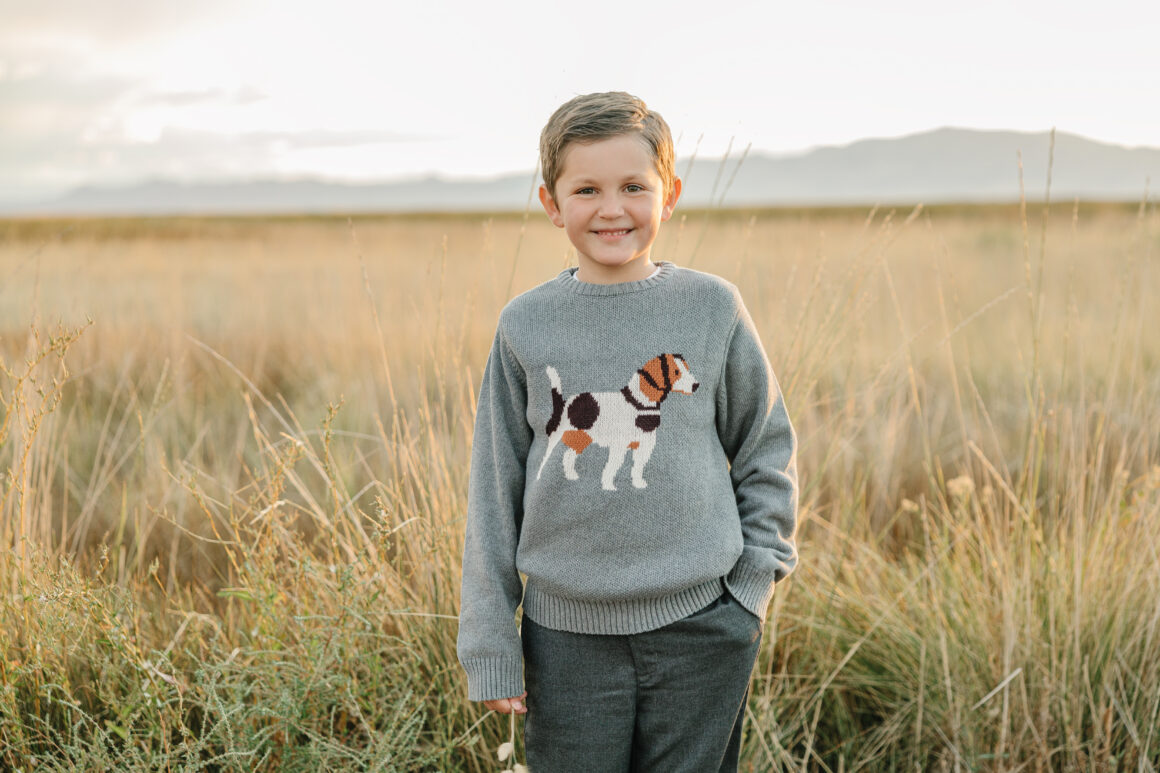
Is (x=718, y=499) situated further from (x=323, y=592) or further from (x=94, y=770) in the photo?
(x=94, y=770)

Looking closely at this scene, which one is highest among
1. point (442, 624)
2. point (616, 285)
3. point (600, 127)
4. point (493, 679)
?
point (600, 127)

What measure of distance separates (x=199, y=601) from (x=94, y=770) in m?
0.83

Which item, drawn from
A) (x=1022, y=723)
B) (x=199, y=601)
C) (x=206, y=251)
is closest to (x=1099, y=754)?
(x=1022, y=723)

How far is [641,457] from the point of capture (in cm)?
142

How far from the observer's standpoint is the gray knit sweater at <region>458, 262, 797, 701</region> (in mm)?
1419

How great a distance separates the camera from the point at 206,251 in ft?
44.8

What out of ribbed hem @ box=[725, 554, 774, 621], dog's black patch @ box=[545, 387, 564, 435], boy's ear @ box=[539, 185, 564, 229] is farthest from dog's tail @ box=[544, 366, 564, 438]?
ribbed hem @ box=[725, 554, 774, 621]

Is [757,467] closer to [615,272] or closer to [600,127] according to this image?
[615,272]

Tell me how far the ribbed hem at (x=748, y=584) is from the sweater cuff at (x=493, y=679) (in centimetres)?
40

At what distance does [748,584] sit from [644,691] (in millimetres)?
259

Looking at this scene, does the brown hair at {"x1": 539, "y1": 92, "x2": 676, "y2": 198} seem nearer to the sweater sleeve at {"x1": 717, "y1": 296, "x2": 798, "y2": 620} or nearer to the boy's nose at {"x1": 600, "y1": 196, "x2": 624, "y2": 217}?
the boy's nose at {"x1": 600, "y1": 196, "x2": 624, "y2": 217}

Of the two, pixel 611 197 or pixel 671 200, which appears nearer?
pixel 611 197

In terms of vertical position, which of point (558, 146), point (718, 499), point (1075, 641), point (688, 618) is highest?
point (558, 146)

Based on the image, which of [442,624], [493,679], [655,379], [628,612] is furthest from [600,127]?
[442,624]
